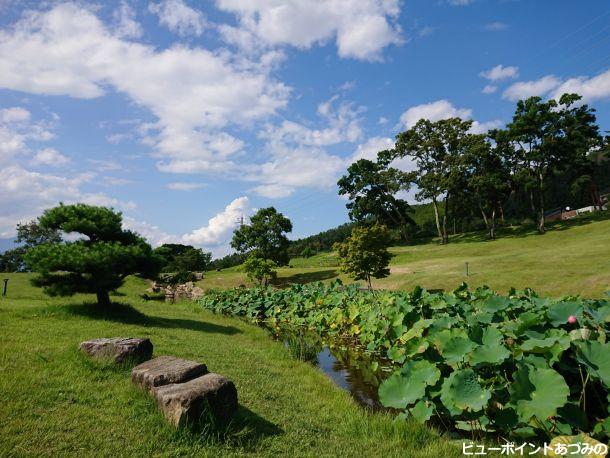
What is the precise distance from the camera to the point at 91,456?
144 inches

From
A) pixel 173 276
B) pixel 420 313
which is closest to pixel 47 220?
pixel 420 313

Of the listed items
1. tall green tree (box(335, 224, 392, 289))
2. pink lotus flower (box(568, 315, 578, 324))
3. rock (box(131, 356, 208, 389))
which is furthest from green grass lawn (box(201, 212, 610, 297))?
rock (box(131, 356, 208, 389))

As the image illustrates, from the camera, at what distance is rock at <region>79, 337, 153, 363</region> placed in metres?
6.10

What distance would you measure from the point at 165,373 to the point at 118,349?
1.58 meters

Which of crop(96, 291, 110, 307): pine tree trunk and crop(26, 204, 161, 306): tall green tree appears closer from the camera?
crop(26, 204, 161, 306): tall green tree

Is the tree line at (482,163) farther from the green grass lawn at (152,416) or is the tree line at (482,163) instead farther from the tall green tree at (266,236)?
the green grass lawn at (152,416)

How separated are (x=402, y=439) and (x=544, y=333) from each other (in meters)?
2.26

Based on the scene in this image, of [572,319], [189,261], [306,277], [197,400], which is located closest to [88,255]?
[197,400]

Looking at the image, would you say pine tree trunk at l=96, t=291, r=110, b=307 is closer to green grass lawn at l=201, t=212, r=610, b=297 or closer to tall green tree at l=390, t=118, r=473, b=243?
green grass lawn at l=201, t=212, r=610, b=297

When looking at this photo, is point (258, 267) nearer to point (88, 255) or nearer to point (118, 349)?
point (88, 255)

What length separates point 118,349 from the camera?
6133 mm

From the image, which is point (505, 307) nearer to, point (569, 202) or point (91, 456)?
point (91, 456)

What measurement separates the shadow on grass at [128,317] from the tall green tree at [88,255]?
43 cm

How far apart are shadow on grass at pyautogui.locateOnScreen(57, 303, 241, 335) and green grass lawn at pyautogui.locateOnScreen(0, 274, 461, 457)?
2.84 metres
